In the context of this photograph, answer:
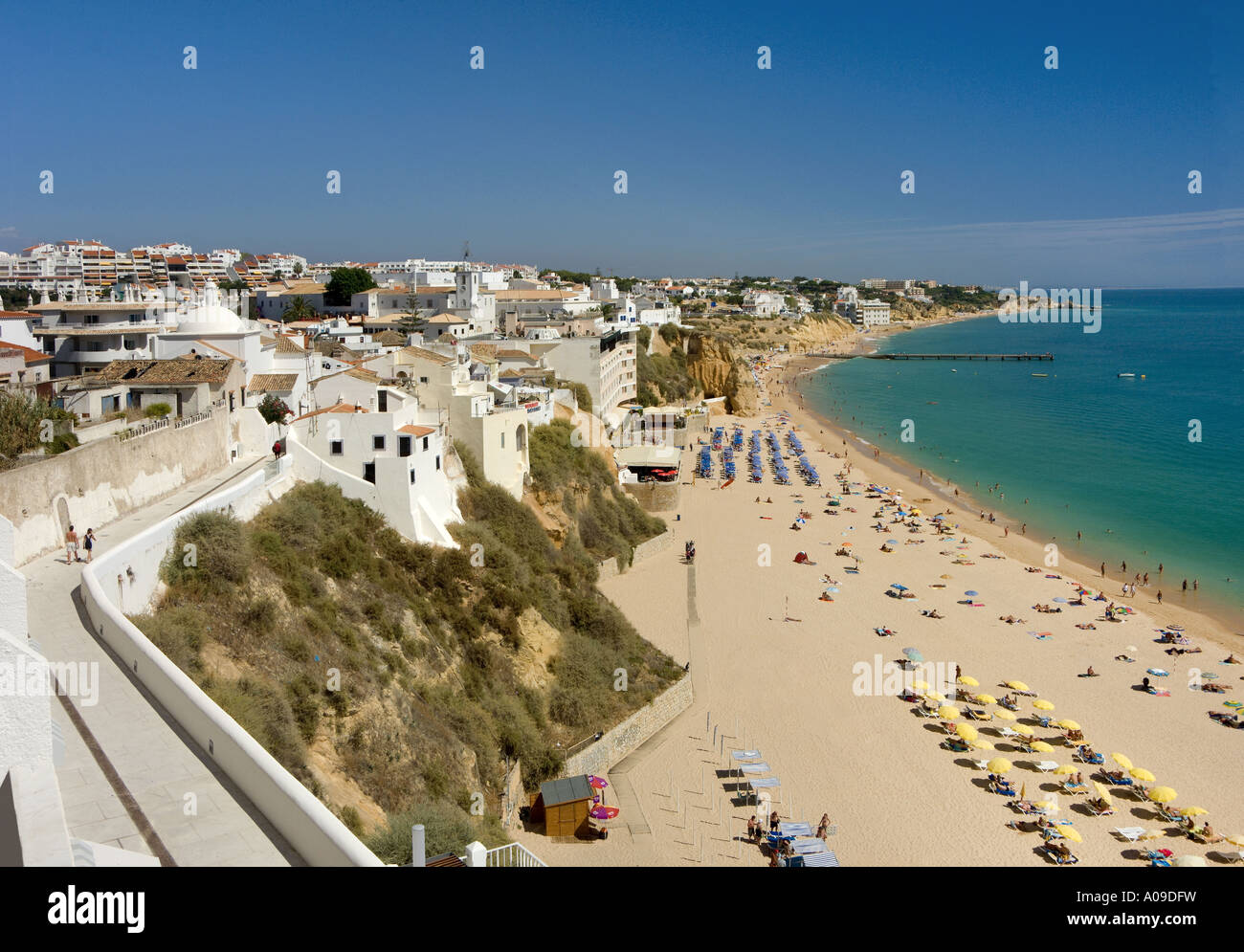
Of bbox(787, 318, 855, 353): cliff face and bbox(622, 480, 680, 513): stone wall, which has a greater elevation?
bbox(787, 318, 855, 353): cliff face

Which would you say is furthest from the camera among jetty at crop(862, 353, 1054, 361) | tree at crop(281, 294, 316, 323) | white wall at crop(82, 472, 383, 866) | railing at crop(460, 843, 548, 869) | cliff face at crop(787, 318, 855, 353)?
cliff face at crop(787, 318, 855, 353)

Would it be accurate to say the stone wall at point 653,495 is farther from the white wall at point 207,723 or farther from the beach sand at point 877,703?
the white wall at point 207,723

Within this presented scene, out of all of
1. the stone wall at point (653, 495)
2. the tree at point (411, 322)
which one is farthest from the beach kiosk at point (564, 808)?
the tree at point (411, 322)

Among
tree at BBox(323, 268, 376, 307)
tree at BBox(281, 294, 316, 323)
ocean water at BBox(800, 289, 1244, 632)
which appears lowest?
ocean water at BBox(800, 289, 1244, 632)

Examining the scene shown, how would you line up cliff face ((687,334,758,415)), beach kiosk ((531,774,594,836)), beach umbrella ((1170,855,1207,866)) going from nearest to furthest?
beach umbrella ((1170,855,1207,866)) → beach kiosk ((531,774,594,836)) → cliff face ((687,334,758,415))

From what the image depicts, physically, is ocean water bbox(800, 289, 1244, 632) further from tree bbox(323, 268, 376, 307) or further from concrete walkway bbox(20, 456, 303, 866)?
tree bbox(323, 268, 376, 307)

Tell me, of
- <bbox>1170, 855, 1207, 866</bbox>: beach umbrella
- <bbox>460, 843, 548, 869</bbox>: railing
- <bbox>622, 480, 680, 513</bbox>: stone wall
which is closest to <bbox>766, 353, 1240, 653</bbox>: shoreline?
<bbox>622, 480, 680, 513</bbox>: stone wall
